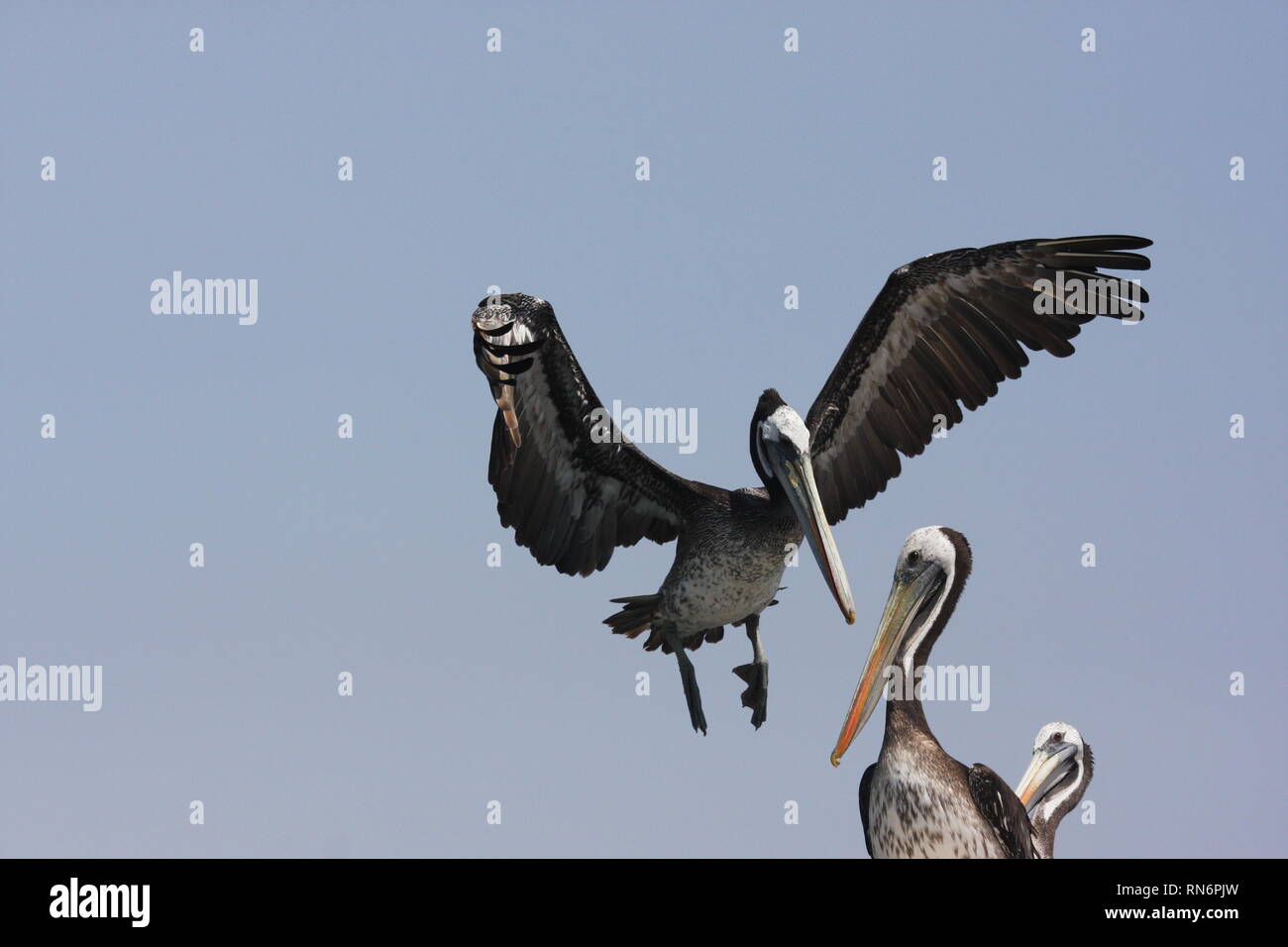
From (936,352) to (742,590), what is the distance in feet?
7.88

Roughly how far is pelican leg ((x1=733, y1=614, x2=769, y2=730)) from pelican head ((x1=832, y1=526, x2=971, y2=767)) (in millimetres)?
2818

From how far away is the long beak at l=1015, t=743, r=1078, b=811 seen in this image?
45.6 ft

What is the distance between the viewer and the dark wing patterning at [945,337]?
1255 cm

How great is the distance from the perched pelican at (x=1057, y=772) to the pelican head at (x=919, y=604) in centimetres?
415

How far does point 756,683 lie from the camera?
13.1m

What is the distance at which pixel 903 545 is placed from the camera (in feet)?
34.4

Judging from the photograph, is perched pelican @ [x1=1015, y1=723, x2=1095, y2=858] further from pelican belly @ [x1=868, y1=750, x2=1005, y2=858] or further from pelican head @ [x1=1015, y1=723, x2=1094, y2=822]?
pelican belly @ [x1=868, y1=750, x2=1005, y2=858]

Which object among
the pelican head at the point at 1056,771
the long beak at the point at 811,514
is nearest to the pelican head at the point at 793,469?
the long beak at the point at 811,514

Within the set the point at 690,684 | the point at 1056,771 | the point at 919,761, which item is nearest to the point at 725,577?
the point at 690,684

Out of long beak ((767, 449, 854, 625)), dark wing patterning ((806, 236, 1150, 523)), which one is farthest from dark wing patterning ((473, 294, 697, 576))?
dark wing patterning ((806, 236, 1150, 523))

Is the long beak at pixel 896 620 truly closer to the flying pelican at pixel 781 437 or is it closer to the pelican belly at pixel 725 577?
the flying pelican at pixel 781 437

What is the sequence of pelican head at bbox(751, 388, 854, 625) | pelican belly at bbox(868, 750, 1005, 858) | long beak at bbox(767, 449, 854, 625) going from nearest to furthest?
pelican belly at bbox(868, 750, 1005, 858) → long beak at bbox(767, 449, 854, 625) → pelican head at bbox(751, 388, 854, 625)

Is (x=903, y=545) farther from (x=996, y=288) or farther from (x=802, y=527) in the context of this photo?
(x=996, y=288)
